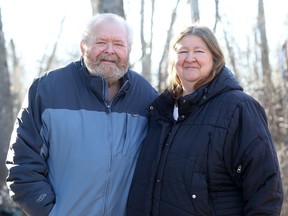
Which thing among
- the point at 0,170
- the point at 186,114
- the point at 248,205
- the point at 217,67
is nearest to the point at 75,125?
the point at 186,114

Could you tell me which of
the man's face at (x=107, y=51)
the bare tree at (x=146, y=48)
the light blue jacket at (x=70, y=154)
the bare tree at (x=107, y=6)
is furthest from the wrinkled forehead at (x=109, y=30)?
the bare tree at (x=146, y=48)

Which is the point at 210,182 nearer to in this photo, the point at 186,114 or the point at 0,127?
the point at 186,114

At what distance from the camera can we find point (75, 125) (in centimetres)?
418

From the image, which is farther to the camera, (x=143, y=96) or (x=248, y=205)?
(x=143, y=96)

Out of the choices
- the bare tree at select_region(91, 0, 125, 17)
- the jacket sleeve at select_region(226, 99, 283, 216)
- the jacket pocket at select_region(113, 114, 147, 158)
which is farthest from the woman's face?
the bare tree at select_region(91, 0, 125, 17)

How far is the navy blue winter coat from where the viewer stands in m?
3.56

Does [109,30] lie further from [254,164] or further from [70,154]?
[254,164]

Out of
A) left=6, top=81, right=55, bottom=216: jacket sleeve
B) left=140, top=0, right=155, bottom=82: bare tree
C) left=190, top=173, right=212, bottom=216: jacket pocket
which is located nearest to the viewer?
left=190, top=173, right=212, bottom=216: jacket pocket

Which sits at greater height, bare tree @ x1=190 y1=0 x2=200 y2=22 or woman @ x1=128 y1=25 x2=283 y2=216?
bare tree @ x1=190 y1=0 x2=200 y2=22

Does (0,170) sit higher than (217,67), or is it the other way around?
(217,67)

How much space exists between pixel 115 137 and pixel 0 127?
701cm

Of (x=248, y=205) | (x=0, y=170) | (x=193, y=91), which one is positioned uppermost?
(x=193, y=91)

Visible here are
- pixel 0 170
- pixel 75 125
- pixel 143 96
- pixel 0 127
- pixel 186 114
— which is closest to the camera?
pixel 186 114

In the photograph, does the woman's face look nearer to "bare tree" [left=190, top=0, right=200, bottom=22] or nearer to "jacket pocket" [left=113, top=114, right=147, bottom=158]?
"jacket pocket" [left=113, top=114, right=147, bottom=158]
